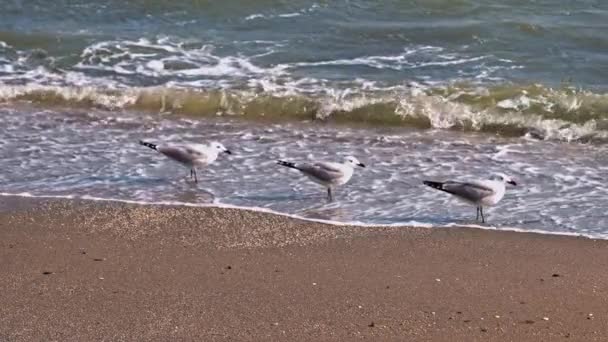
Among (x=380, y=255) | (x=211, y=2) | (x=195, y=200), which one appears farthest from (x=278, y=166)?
(x=211, y=2)

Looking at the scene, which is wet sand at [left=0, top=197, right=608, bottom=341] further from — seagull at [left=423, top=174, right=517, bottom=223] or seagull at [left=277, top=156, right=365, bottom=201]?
seagull at [left=277, top=156, right=365, bottom=201]

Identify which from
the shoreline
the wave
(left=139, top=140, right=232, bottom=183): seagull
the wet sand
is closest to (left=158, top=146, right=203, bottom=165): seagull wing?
(left=139, top=140, right=232, bottom=183): seagull

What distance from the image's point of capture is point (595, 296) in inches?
235

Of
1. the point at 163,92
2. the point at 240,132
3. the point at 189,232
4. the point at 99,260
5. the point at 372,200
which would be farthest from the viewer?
the point at 163,92

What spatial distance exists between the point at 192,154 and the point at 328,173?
1165mm

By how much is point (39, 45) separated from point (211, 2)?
2.90 metres

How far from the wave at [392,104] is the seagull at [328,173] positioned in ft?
8.17

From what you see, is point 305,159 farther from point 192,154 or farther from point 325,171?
point 325,171

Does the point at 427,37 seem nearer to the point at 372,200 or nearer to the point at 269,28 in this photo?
the point at 269,28

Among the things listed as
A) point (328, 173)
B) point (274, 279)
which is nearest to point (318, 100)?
point (328, 173)

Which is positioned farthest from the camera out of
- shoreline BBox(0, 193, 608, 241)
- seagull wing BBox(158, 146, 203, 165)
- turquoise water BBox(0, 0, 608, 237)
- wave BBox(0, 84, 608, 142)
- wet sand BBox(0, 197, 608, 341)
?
wave BBox(0, 84, 608, 142)

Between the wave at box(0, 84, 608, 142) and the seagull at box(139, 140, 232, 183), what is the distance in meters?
2.16

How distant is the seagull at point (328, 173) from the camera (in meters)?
7.87

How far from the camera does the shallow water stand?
764cm
